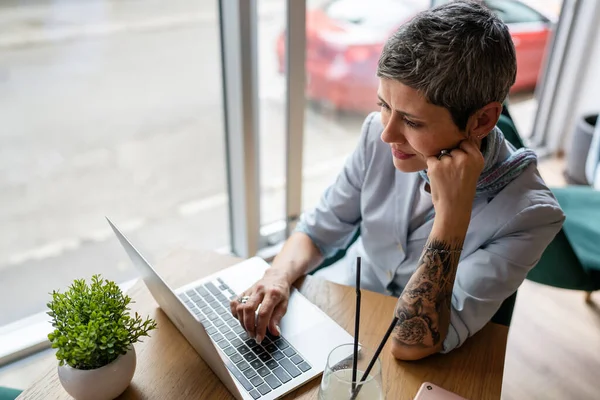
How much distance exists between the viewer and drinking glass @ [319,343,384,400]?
81 cm

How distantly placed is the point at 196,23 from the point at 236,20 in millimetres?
217

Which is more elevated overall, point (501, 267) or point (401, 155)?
point (401, 155)

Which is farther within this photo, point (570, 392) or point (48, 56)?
point (570, 392)

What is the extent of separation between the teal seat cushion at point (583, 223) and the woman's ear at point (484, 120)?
906mm

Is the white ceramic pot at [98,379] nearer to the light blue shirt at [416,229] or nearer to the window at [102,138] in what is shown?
the light blue shirt at [416,229]

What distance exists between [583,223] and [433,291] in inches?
47.7

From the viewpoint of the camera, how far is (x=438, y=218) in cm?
103

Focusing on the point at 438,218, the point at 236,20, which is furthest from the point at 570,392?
the point at 236,20

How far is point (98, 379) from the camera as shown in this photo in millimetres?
840

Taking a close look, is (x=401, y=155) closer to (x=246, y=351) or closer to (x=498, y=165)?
(x=498, y=165)

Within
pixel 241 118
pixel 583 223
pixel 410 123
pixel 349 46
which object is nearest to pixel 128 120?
pixel 241 118

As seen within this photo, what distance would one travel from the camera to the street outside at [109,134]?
1783 millimetres

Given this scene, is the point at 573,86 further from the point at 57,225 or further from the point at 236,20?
the point at 57,225

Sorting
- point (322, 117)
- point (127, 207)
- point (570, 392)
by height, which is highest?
point (322, 117)
